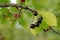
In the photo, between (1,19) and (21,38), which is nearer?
(1,19)

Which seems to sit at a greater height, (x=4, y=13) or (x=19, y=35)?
(x=4, y=13)

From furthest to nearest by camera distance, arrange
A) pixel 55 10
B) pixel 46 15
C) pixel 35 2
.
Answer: pixel 55 10 → pixel 35 2 → pixel 46 15

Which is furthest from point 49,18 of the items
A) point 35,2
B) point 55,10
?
point 55,10

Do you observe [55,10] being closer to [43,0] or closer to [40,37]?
[43,0]

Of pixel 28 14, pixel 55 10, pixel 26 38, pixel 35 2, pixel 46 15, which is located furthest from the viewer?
pixel 26 38

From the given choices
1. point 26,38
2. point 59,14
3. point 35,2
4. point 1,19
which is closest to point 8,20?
point 1,19

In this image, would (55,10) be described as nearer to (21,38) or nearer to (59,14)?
(59,14)

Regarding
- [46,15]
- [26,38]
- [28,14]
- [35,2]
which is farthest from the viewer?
[26,38]

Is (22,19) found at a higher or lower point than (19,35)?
higher

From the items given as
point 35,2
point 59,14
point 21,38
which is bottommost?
point 21,38
